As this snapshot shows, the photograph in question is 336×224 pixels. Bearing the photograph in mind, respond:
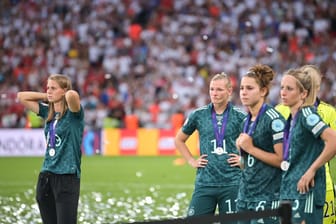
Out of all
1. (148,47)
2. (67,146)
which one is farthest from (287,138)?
(148,47)

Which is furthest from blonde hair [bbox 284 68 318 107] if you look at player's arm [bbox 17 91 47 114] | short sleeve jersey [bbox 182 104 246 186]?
player's arm [bbox 17 91 47 114]

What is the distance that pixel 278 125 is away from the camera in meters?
7.62

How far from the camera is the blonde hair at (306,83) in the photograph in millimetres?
7233

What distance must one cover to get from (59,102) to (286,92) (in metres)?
2.75

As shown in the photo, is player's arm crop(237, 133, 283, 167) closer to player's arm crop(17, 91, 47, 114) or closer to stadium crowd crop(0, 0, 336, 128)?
player's arm crop(17, 91, 47, 114)

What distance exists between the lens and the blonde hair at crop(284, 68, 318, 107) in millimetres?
7233

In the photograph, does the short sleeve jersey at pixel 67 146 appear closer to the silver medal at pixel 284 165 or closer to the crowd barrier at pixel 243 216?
the silver medal at pixel 284 165

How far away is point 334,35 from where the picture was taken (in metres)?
31.1

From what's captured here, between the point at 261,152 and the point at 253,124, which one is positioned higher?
the point at 253,124

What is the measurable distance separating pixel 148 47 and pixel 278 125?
23.6 metres

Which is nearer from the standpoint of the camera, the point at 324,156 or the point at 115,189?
the point at 324,156

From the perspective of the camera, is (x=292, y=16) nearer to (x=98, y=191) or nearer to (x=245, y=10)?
(x=245, y=10)

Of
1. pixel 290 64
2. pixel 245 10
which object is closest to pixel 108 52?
pixel 245 10

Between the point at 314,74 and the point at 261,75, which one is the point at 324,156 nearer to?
the point at 314,74
